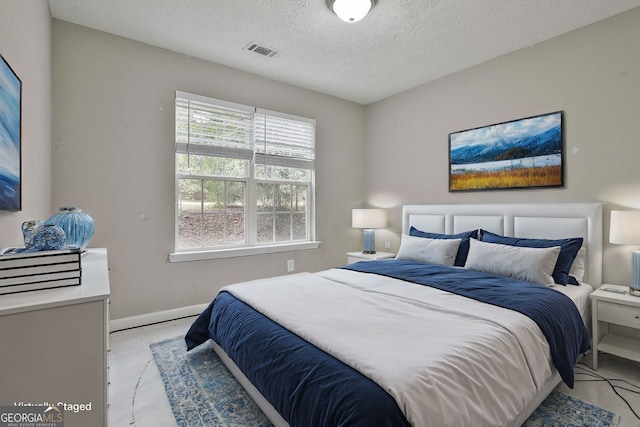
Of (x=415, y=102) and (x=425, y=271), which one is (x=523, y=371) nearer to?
(x=425, y=271)

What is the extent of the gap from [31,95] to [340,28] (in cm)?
229

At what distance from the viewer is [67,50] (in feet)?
8.58

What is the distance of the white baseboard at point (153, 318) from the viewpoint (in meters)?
2.81

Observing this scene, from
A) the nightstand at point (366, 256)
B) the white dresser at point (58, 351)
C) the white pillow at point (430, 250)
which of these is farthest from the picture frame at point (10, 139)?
the nightstand at point (366, 256)

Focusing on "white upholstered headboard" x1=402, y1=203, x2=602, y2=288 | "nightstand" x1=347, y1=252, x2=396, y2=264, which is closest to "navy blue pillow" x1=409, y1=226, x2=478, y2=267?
"white upholstered headboard" x1=402, y1=203, x2=602, y2=288

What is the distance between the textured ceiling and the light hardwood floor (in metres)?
2.72

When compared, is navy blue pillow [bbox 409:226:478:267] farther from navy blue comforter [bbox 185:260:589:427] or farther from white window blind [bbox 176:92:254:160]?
white window blind [bbox 176:92:254:160]

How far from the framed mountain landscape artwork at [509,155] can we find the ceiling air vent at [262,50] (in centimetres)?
218

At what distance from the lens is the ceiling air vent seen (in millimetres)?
2979

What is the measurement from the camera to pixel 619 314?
2154 millimetres

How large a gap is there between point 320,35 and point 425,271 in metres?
2.30

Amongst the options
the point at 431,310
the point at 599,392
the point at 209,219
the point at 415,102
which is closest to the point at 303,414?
the point at 431,310

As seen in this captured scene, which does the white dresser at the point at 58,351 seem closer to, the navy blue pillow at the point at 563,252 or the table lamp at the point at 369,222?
the navy blue pillow at the point at 563,252

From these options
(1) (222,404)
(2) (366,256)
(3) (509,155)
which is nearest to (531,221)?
(3) (509,155)
